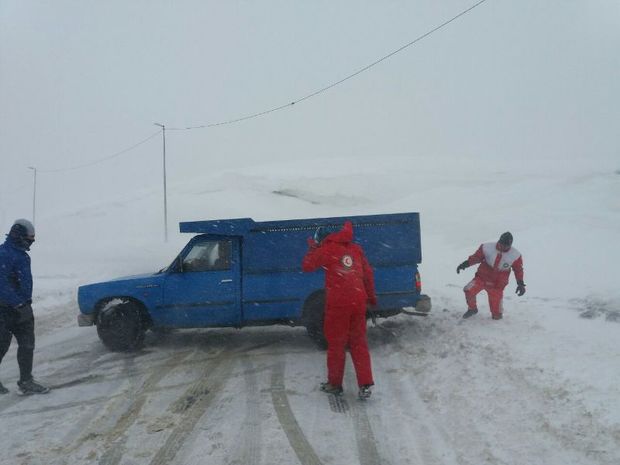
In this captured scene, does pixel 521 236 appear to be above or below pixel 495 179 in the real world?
below

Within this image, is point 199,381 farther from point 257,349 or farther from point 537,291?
point 537,291

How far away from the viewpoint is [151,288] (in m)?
8.17

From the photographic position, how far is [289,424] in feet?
16.2

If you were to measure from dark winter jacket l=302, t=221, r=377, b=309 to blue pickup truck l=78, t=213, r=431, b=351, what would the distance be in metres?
2.24

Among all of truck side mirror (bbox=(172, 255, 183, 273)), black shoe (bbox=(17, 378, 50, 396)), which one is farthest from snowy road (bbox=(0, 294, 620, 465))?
truck side mirror (bbox=(172, 255, 183, 273))

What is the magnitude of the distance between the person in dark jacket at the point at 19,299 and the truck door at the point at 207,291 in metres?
2.28

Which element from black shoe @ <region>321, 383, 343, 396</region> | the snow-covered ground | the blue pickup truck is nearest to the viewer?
the snow-covered ground

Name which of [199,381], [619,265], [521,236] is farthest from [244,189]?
[199,381]

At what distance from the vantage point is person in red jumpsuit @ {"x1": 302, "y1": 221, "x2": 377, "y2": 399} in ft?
17.9

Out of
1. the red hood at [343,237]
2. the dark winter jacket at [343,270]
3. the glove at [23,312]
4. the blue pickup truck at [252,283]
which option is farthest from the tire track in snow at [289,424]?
the glove at [23,312]

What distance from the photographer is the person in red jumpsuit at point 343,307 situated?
17.9 ft

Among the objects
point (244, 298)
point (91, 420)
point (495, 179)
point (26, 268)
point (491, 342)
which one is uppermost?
point (495, 179)

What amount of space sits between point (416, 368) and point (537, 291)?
19.6 ft

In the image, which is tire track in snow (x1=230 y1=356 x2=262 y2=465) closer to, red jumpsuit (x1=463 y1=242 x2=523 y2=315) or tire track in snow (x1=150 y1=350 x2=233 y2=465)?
tire track in snow (x1=150 y1=350 x2=233 y2=465)
